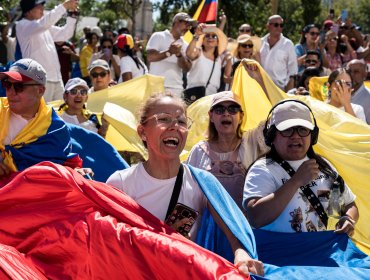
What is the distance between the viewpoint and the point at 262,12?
3544 cm

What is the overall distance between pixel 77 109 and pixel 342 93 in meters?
2.71

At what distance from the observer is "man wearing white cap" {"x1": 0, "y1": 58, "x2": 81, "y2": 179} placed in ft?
16.9

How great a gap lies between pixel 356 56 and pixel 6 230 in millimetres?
9959

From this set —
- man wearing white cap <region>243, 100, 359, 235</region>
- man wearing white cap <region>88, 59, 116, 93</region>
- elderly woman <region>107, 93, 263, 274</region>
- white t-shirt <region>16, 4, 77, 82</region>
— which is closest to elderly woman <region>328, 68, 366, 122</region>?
man wearing white cap <region>88, 59, 116, 93</region>

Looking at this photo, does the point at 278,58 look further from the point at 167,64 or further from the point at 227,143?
the point at 227,143

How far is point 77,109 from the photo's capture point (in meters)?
7.46

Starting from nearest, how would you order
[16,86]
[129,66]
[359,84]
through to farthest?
[16,86], [359,84], [129,66]

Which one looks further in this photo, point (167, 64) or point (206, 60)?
point (167, 64)

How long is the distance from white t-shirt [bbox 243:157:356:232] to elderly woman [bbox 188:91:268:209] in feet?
2.84

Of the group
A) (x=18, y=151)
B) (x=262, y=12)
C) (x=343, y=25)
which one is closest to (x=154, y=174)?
(x=18, y=151)

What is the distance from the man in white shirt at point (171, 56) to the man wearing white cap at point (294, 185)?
5.14 meters

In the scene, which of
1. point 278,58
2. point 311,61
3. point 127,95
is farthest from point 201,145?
point 311,61

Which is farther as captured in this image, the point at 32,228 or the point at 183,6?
the point at 183,6

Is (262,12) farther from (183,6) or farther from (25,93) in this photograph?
(25,93)
